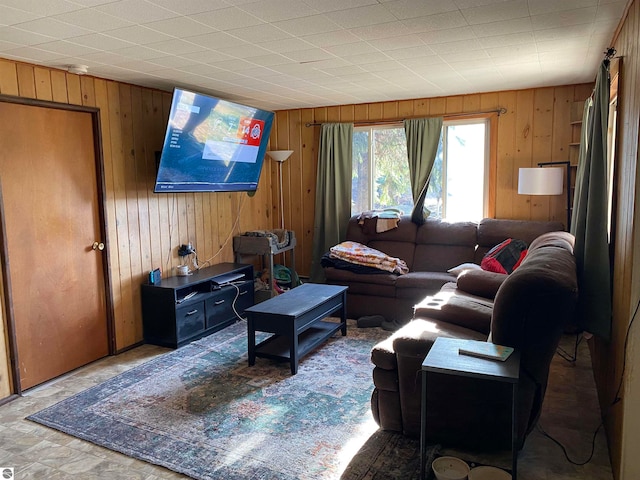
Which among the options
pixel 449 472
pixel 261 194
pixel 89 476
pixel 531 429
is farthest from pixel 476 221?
pixel 89 476

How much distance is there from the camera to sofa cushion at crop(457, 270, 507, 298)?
339 centimetres

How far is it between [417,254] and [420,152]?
1.08 meters

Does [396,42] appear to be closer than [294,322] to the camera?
Yes

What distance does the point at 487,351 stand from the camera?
215 cm

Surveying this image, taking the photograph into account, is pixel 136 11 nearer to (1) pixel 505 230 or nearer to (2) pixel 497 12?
(2) pixel 497 12

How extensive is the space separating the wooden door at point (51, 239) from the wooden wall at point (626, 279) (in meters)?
3.51

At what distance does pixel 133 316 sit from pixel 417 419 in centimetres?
269

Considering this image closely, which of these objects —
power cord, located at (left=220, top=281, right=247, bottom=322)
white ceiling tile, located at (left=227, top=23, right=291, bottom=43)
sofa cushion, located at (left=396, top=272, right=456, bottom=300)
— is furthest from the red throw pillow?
white ceiling tile, located at (left=227, top=23, right=291, bottom=43)

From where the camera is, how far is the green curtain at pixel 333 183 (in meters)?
5.60

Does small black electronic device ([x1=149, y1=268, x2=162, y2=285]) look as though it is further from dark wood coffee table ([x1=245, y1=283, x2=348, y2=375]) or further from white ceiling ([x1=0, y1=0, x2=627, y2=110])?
white ceiling ([x1=0, y1=0, x2=627, y2=110])

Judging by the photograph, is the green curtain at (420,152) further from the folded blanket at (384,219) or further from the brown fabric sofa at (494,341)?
the brown fabric sofa at (494,341)

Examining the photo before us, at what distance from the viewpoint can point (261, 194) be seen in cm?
596

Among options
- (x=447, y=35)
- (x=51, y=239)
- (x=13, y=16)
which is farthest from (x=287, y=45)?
(x=51, y=239)


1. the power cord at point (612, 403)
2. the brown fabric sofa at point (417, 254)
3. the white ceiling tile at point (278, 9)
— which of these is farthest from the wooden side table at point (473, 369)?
the brown fabric sofa at point (417, 254)
